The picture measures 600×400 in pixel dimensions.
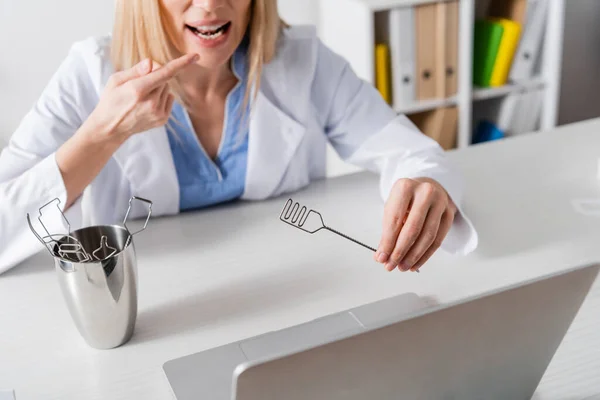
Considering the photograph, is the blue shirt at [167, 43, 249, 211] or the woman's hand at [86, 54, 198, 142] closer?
the woman's hand at [86, 54, 198, 142]

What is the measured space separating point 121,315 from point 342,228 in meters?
0.43

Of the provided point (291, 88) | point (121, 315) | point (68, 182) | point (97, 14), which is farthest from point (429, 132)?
point (121, 315)

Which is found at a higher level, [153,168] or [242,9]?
[242,9]

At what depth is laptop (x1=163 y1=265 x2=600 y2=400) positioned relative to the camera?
0.57 m

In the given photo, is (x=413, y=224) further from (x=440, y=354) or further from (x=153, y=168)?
(x=153, y=168)

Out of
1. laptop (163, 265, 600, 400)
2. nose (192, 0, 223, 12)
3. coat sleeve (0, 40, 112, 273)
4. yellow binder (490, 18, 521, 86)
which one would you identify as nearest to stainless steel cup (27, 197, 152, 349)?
coat sleeve (0, 40, 112, 273)

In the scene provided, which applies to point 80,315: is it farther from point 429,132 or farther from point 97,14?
point 429,132

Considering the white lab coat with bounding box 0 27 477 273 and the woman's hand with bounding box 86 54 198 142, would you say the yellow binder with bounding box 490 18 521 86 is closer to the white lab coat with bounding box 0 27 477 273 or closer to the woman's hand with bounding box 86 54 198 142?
the white lab coat with bounding box 0 27 477 273

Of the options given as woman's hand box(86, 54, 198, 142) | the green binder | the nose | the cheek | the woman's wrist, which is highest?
the nose

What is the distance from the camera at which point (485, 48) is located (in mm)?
2766

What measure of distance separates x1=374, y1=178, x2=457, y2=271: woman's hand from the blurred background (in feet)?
4.63

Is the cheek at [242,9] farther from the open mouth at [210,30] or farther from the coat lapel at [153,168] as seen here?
the coat lapel at [153,168]

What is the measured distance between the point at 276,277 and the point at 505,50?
195 centimetres

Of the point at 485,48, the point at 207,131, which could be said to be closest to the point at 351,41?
the point at 485,48
